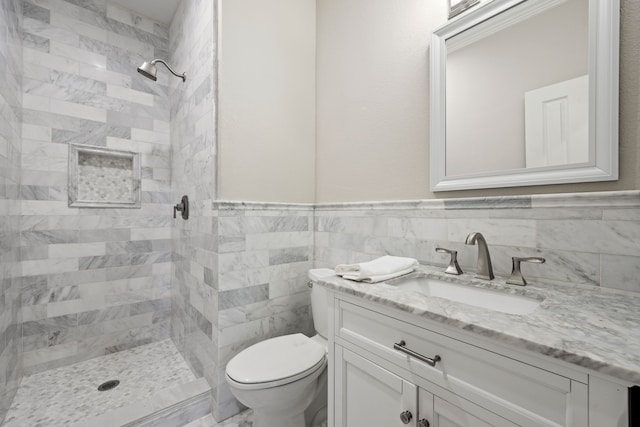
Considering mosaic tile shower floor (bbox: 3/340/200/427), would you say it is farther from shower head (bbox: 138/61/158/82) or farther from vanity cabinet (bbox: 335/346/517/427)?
shower head (bbox: 138/61/158/82)

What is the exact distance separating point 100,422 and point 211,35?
7.23ft

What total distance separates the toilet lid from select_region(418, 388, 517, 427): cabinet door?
664mm

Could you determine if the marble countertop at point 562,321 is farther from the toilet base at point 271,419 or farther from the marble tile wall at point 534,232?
→ the toilet base at point 271,419

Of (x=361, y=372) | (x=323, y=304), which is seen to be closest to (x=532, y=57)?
(x=361, y=372)

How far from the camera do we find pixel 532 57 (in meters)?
1.01

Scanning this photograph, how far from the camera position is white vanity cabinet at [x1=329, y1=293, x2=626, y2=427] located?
0.52m

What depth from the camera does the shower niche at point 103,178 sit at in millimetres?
2043

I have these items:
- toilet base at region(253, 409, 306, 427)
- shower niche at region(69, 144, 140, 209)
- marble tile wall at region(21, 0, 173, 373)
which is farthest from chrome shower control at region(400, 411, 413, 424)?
shower niche at region(69, 144, 140, 209)

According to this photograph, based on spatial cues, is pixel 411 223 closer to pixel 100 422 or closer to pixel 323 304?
pixel 323 304

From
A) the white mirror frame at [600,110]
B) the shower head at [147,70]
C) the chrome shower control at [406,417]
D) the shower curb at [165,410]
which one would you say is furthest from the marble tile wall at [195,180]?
the white mirror frame at [600,110]

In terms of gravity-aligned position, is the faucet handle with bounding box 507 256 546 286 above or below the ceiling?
below

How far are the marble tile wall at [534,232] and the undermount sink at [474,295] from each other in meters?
0.16

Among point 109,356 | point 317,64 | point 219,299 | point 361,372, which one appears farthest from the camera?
point 109,356

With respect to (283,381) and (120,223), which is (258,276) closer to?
(283,381)
